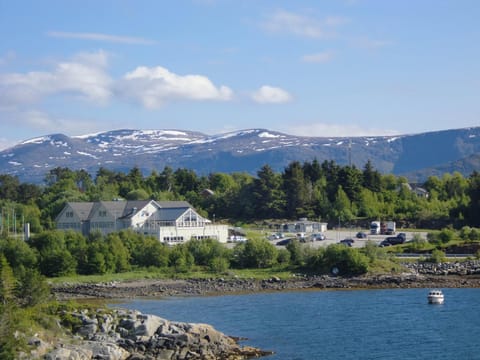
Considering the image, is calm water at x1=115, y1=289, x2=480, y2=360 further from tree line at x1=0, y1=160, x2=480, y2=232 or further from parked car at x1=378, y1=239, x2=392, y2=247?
tree line at x1=0, y1=160, x2=480, y2=232

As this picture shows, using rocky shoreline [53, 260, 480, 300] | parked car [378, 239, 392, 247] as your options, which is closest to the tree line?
parked car [378, 239, 392, 247]

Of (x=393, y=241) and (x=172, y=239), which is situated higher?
(x=172, y=239)

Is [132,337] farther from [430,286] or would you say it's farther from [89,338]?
[430,286]

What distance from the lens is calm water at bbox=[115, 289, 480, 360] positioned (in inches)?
1218

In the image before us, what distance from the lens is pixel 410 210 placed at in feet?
265

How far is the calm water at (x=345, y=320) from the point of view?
30.9m

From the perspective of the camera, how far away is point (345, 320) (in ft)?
121

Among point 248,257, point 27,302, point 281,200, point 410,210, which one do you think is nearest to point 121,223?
point 248,257

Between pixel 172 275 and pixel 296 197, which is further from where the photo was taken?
pixel 296 197

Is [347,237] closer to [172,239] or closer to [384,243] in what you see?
[384,243]

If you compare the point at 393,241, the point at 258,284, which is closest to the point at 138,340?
the point at 258,284

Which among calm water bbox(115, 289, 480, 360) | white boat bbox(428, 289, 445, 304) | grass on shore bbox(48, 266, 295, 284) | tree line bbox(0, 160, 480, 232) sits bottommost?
Answer: calm water bbox(115, 289, 480, 360)

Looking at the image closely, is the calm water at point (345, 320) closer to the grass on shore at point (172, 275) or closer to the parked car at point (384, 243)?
the grass on shore at point (172, 275)

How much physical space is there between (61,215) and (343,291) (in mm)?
28976
